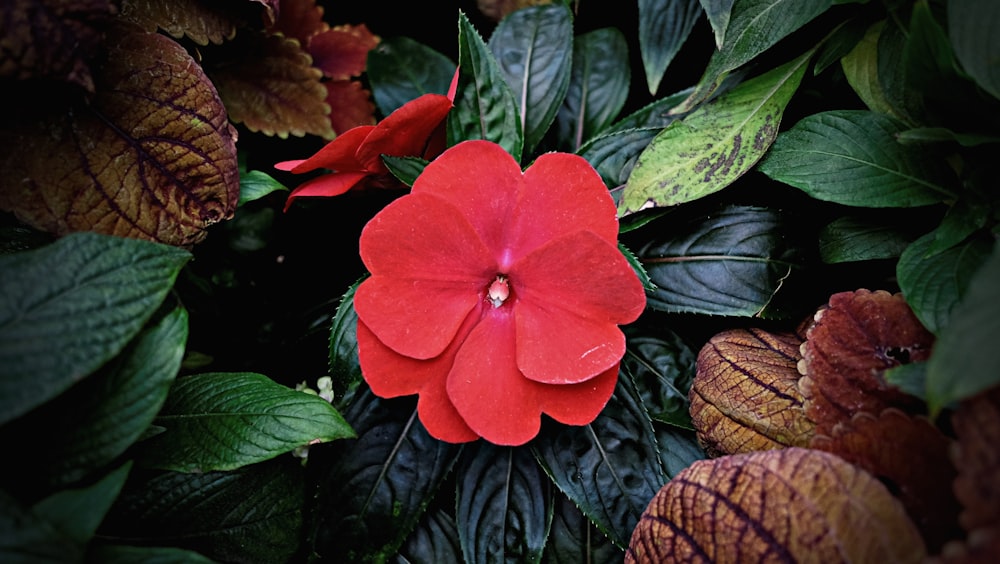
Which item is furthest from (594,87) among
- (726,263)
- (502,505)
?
(502,505)

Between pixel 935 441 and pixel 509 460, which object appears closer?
pixel 935 441

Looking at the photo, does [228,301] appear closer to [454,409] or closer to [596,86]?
[454,409]

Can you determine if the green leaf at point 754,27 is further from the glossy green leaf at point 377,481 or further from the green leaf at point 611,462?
the glossy green leaf at point 377,481

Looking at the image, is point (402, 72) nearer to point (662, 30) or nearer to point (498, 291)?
point (662, 30)

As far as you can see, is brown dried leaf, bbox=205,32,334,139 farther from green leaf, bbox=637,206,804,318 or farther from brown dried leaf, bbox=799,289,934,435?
brown dried leaf, bbox=799,289,934,435

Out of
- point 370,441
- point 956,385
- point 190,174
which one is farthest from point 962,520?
point 190,174

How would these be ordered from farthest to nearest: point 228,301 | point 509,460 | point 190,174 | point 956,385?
1. point 228,301
2. point 509,460
3. point 190,174
4. point 956,385
